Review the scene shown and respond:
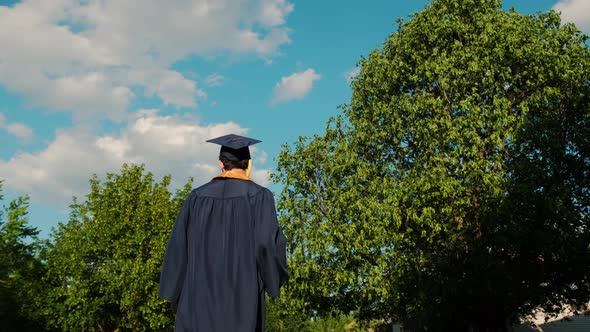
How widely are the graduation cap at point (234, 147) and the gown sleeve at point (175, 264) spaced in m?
0.74

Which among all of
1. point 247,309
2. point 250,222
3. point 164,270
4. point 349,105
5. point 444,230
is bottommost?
point 247,309

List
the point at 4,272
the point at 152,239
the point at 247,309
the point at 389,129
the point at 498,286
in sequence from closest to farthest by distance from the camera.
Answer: the point at 247,309, the point at 498,286, the point at 389,129, the point at 4,272, the point at 152,239

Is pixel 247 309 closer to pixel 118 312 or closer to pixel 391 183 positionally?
pixel 391 183

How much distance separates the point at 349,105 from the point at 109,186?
2449 centimetres

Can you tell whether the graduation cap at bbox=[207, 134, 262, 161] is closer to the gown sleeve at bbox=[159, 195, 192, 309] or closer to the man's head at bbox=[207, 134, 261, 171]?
the man's head at bbox=[207, 134, 261, 171]

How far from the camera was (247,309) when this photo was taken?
544 centimetres

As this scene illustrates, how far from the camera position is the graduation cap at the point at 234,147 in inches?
234

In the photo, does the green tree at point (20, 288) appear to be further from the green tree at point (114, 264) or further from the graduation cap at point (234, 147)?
the graduation cap at point (234, 147)

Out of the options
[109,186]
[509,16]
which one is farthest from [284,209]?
[109,186]

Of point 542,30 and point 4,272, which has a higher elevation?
point 542,30

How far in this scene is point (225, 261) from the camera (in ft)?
18.3

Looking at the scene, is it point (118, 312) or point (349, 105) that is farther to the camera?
point (118, 312)

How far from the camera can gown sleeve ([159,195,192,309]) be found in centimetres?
555

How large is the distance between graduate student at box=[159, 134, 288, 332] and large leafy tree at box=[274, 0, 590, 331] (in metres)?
16.2
